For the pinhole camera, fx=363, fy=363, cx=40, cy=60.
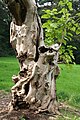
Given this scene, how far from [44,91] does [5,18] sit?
29.9 m

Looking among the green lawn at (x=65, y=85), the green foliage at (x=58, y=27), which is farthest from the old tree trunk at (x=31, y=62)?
the green lawn at (x=65, y=85)

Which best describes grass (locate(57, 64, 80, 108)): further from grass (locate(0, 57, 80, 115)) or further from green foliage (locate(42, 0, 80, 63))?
green foliage (locate(42, 0, 80, 63))

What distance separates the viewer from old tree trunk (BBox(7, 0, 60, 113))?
6660 mm

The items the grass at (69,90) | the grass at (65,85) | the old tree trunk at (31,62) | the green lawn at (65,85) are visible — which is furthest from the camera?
the green lawn at (65,85)

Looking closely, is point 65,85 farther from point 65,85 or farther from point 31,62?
point 31,62

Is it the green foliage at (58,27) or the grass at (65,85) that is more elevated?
the green foliage at (58,27)

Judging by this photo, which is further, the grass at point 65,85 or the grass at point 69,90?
the grass at point 65,85

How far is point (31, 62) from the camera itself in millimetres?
6969

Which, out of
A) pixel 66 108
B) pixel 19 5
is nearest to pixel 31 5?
pixel 19 5

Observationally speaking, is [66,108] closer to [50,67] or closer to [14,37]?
[50,67]

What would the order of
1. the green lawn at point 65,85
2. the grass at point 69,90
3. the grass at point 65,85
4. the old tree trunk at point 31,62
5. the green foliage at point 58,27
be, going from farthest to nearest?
the green lawn at point 65,85 → the grass at point 65,85 → the grass at point 69,90 → the green foliage at point 58,27 → the old tree trunk at point 31,62

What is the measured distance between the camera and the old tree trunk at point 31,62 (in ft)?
21.9

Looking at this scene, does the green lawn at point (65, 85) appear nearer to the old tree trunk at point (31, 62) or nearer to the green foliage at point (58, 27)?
the green foliage at point (58, 27)

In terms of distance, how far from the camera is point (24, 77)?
6902 millimetres
